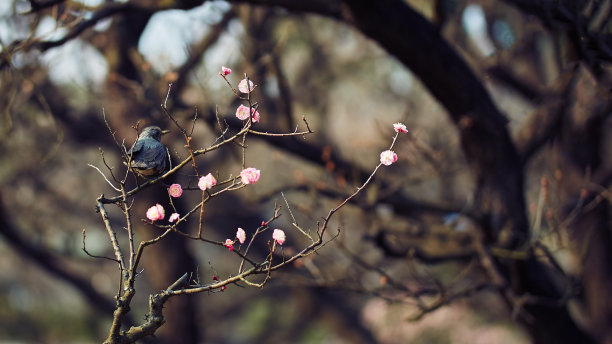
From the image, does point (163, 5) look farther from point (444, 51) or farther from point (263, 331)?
point (263, 331)

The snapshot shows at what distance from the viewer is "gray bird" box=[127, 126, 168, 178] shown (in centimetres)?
196

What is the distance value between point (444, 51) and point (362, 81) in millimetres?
6949

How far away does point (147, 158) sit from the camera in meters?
1.98

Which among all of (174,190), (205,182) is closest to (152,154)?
(174,190)

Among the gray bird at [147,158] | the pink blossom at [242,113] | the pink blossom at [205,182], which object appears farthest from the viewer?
the pink blossom at [242,113]

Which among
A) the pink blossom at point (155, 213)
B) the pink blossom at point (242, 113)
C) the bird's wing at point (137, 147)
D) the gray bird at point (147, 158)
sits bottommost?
the pink blossom at point (155, 213)

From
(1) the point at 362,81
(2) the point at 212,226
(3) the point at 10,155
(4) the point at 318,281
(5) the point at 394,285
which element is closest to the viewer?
(5) the point at 394,285

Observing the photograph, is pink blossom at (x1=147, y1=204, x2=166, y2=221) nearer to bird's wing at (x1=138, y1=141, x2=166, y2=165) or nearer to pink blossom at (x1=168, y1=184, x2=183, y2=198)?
pink blossom at (x1=168, y1=184, x2=183, y2=198)

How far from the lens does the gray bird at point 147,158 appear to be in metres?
1.96

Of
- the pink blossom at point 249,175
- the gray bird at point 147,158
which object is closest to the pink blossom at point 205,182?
the pink blossom at point 249,175

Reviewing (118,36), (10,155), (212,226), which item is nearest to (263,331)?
(212,226)

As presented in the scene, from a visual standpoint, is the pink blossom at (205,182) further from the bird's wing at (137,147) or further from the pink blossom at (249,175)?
the bird's wing at (137,147)

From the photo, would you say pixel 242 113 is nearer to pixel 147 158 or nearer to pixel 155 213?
pixel 147 158

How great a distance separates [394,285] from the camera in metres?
3.70
